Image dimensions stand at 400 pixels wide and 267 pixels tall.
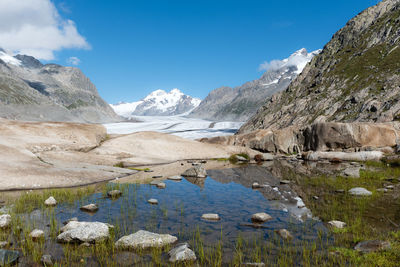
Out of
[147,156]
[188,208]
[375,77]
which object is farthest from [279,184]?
[375,77]

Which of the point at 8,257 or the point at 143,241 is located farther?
the point at 143,241

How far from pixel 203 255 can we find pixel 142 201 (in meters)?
7.00

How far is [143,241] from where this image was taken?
320 inches

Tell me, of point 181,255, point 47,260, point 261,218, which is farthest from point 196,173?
→ point 47,260

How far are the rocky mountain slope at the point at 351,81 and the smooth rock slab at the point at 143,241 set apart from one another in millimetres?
76485

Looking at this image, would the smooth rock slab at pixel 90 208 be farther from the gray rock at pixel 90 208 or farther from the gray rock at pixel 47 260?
the gray rock at pixel 47 260

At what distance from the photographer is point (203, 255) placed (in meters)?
7.53

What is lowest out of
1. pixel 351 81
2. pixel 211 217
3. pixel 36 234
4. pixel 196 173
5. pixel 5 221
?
pixel 211 217

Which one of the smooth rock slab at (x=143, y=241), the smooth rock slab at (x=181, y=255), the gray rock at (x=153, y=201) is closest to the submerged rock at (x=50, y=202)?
the gray rock at (x=153, y=201)

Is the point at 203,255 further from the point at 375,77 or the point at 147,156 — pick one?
the point at 375,77

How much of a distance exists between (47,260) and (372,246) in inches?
354

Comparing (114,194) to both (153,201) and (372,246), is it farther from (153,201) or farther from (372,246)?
(372,246)

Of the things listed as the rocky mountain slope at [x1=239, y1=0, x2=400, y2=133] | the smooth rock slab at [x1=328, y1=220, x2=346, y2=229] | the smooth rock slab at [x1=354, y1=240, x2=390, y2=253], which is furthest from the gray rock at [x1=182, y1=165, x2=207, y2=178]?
the rocky mountain slope at [x1=239, y1=0, x2=400, y2=133]

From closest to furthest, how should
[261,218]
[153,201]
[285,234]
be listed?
[285,234], [261,218], [153,201]
